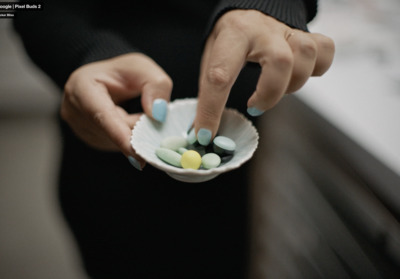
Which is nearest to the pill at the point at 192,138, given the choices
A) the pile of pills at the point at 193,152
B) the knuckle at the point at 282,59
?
the pile of pills at the point at 193,152

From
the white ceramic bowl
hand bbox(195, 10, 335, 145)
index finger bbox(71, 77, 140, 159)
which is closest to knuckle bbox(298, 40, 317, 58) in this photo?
hand bbox(195, 10, 335, 145)

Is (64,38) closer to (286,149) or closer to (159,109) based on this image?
(159,109)

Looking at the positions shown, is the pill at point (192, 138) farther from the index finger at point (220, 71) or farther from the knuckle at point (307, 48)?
Result: the knuckle at point (307, 48)

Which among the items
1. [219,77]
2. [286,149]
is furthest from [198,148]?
[286,149]

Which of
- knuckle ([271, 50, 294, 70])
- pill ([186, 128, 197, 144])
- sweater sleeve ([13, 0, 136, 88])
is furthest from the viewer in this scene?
sweater sleeve ([13, 0, 136, 88])

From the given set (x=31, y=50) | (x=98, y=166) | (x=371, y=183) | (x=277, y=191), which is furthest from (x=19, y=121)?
(x=371, y=183)

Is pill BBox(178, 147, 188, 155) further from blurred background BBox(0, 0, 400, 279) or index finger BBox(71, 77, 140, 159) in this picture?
blurred background BBox(0, 0, 400, 279)
